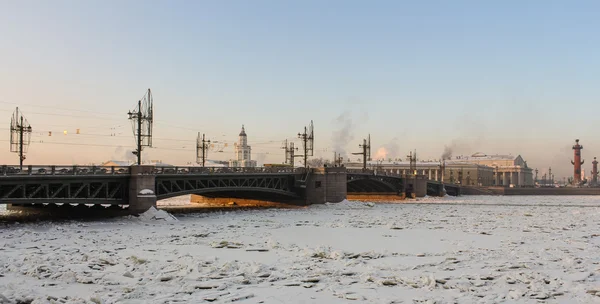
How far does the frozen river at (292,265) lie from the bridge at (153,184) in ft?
10.3

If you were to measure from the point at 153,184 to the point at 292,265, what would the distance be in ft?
77.0

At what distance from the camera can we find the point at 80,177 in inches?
1358

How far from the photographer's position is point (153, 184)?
39.2m

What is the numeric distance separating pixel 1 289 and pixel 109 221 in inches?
847

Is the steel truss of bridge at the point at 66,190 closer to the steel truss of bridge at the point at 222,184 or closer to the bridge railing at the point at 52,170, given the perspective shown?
the bridge railing at the point at 52,170

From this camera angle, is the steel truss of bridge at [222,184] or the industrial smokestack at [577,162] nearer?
the steel truss of bridge at [222,184]

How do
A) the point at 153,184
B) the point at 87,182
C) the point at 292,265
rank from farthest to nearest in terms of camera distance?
the point at 153,184 < the point at 87,182 < the point at 292,265

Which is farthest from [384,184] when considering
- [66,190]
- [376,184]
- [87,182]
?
[87,182]

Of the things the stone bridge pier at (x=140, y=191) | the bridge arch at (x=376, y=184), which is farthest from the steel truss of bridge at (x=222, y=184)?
the bridge arch at (x=376, y=184)

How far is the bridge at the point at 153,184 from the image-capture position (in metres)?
Answer: 32.6

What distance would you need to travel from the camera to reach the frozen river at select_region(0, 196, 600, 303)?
13.9 m

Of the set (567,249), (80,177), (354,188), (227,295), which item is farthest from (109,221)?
(354,188)

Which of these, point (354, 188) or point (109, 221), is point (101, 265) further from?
point (354, 188)

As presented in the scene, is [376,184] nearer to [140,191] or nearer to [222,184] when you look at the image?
[222,184]
